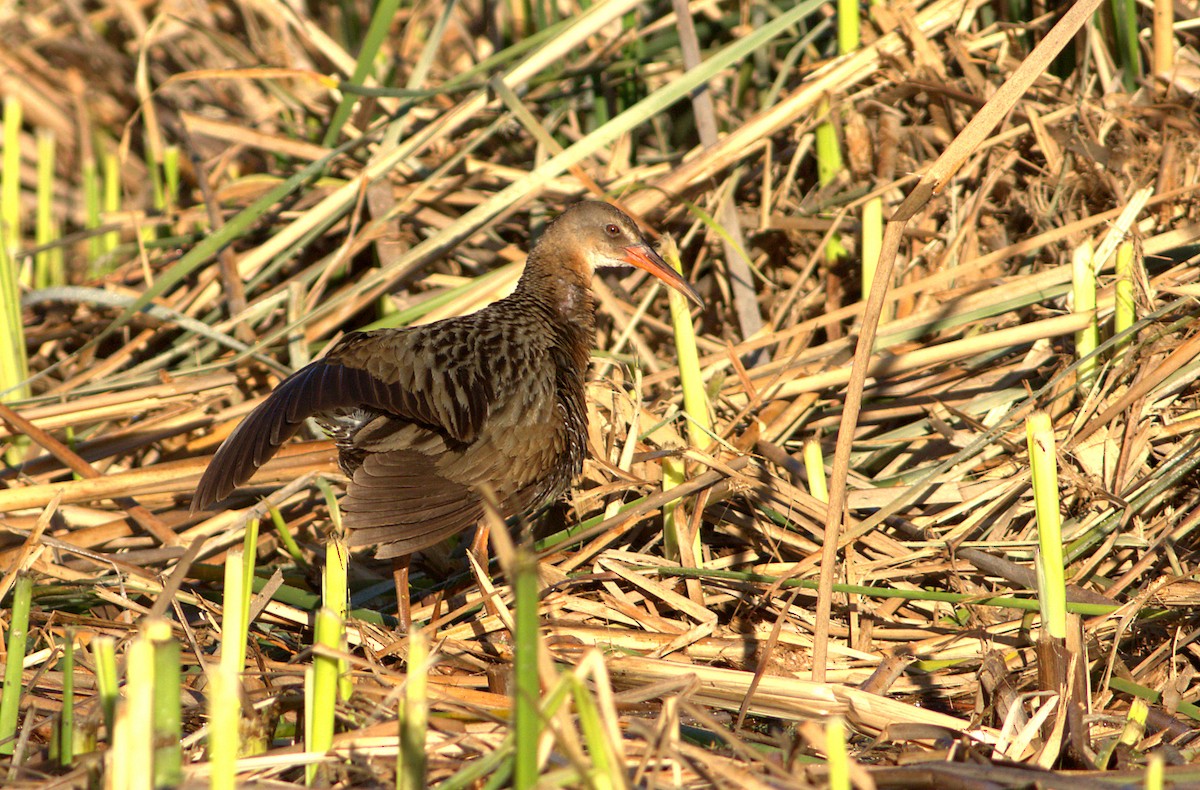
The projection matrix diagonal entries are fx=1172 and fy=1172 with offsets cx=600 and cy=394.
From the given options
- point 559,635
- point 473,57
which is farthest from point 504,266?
point 559,635

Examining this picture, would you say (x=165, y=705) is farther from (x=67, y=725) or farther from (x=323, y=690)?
(x=67, y=725)

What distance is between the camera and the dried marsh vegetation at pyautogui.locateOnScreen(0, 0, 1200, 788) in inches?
87.0

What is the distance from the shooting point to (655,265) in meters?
3.74

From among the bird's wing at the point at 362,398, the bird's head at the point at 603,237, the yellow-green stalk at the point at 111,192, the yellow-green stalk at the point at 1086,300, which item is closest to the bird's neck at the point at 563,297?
the bird's head at the point at 603,237

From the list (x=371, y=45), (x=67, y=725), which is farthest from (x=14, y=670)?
(x=371, y=45)

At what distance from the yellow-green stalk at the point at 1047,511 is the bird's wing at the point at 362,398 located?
1431 millimetres

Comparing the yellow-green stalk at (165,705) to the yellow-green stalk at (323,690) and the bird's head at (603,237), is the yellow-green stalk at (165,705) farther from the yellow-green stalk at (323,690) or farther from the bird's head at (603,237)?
the bird's head at (603,237)

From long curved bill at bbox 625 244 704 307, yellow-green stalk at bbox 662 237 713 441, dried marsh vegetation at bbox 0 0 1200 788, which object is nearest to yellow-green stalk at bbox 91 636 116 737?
dried marsh vegetation at bbox 0 0 1200 788

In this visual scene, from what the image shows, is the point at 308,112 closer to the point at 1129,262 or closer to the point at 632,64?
the point at 632,64

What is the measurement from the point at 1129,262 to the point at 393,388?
6.57 ft

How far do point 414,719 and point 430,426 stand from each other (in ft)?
4.27

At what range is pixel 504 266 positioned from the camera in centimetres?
435

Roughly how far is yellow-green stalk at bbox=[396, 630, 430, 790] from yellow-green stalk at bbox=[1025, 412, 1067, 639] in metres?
1.16

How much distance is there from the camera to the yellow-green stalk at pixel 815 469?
3127 mm
